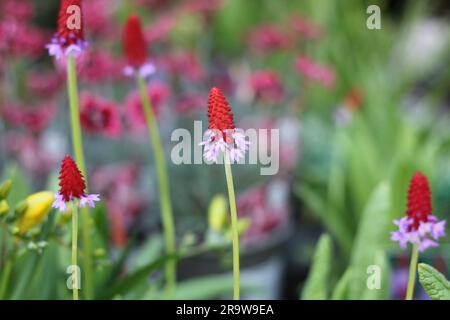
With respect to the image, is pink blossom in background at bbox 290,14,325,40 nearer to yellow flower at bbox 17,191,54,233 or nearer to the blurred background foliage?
the blurred background foliage

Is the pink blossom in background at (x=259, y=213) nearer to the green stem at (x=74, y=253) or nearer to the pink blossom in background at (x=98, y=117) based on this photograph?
the pink blossom in background at (x=98, y=117)

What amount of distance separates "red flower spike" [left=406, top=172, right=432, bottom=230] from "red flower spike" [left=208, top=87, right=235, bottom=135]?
123 millimetres

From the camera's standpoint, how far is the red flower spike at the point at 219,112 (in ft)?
1.31

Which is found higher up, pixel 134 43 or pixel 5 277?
pixel 134 43

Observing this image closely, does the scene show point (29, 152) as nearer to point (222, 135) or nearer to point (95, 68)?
point (95, 68)

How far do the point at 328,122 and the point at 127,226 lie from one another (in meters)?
0.64

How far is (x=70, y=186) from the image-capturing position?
1.38 feet

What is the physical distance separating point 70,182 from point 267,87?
0.66 meters

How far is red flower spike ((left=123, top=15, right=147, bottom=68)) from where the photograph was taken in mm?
567

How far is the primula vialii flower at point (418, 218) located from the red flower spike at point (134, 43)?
24 centimetres

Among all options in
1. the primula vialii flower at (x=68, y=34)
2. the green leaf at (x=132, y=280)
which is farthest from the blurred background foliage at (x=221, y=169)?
the primula vialii flower at (x=68, y=34)

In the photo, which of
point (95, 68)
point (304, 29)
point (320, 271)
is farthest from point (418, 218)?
point (304, 29)

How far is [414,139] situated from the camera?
3.85 ft
